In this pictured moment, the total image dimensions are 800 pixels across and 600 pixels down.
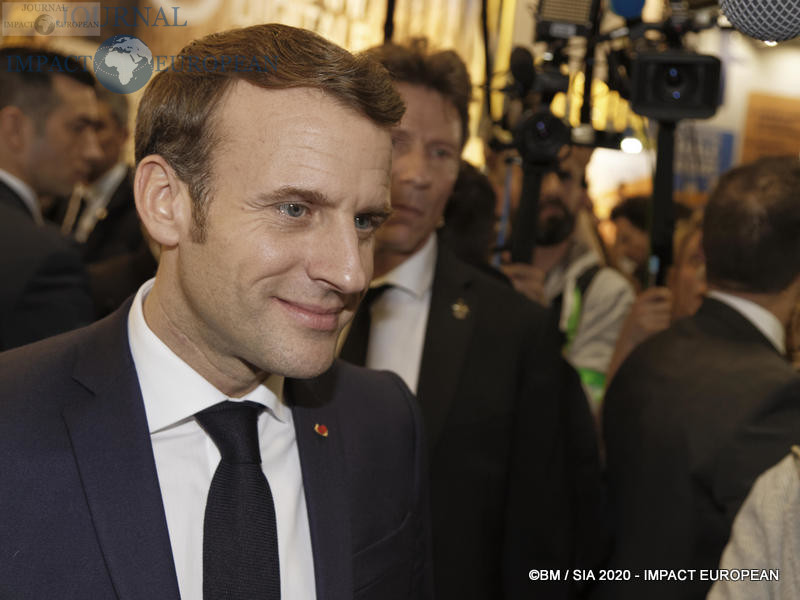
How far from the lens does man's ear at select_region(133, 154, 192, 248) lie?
50.8 inches

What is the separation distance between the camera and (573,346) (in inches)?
150

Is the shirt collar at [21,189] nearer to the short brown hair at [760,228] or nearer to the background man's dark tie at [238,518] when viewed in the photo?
the background man's dark tie at [238,518]

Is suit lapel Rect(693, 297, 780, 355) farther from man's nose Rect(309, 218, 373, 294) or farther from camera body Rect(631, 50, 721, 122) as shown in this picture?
man's nose Rect(309, 218, 373, 294)

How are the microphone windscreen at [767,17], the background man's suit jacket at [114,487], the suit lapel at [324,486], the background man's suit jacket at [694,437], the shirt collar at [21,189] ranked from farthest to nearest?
the shirt collar at [21,189] < the background man's suit jacket at [694,437] < the suit lapel at [324,486] < the background man's suit jacket at [114,487] < the microphone windscreen at [767,17]

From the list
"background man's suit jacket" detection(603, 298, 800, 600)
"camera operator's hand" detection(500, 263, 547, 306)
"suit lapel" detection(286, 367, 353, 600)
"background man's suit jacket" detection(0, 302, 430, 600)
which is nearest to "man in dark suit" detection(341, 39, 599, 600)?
"background man's suit jacket" detection(603, 298, 800, 600)

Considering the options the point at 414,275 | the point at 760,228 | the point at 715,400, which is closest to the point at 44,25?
the point at 414,275

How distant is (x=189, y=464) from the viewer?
1.30 metres

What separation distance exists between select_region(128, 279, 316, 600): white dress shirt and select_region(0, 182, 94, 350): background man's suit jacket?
113 cm

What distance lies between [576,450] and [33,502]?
1.52m

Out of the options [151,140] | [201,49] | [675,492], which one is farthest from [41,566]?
[675,492]

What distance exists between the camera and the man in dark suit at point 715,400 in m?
2.00

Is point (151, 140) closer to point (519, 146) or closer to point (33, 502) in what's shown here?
point (33, 502)

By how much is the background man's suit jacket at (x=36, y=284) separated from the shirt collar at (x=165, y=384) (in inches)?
46.7

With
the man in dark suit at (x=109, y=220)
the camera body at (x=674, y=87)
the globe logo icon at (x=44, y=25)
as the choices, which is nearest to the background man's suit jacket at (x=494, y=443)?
the camera body at (x=674, y=87)
